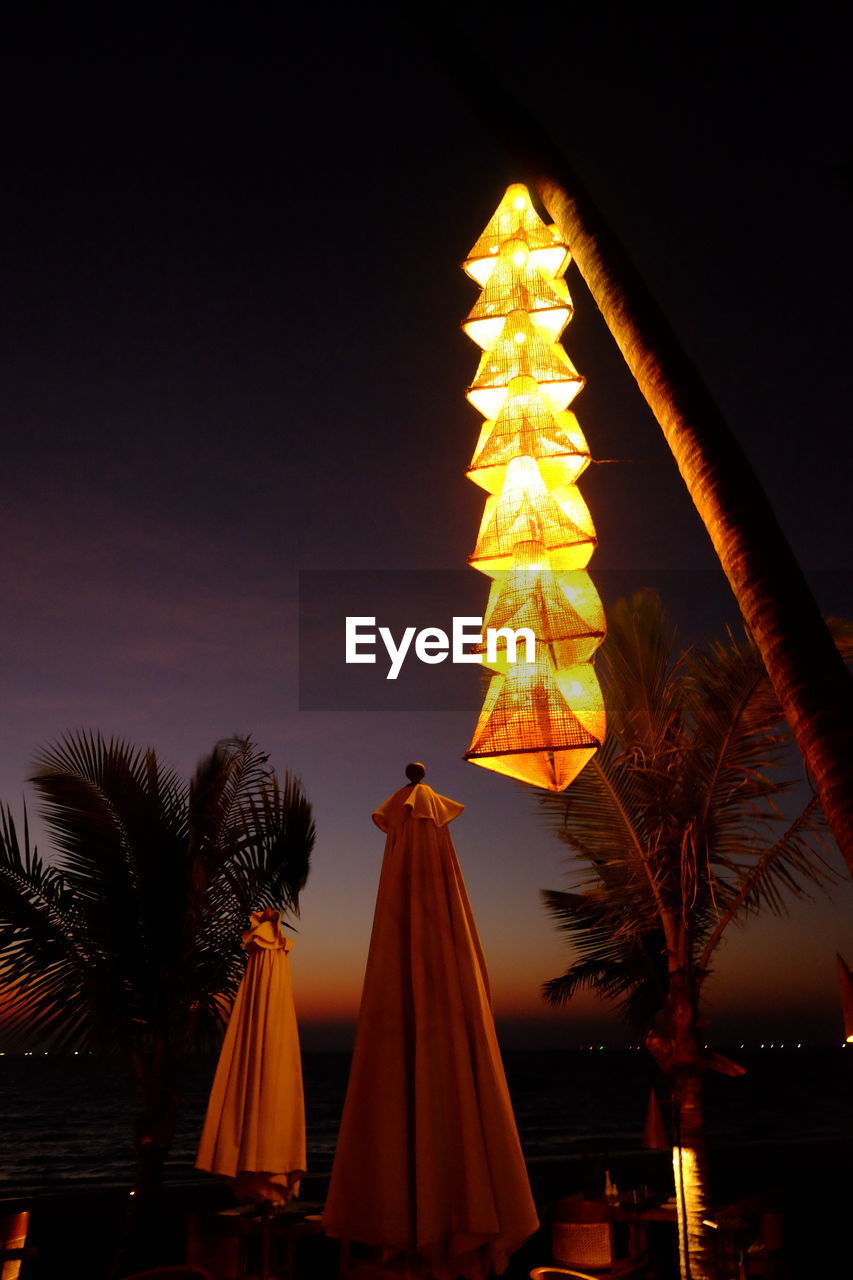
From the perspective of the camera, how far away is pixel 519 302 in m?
4.40

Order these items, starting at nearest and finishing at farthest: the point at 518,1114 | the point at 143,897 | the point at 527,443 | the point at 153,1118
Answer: the point at 527,443 → the point at 153,1118 → the point at 143,897 → the point at 518,1114

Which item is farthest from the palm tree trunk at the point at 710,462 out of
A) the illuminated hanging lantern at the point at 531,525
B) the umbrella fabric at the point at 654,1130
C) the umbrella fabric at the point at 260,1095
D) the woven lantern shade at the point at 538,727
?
the umbrella fabric at the point at 654,1130

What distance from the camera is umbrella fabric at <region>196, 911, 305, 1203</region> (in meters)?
6.21

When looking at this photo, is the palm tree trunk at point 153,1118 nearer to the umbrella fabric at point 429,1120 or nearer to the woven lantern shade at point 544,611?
the umbrella fabric at point 429,1120

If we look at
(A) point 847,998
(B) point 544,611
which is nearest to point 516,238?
(B) point 544,611

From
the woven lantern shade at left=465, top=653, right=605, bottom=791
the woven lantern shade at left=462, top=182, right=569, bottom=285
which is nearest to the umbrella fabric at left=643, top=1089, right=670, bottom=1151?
the woven lantern shade at left=465, top=653, right=605, bottom=791

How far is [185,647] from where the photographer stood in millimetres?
14836

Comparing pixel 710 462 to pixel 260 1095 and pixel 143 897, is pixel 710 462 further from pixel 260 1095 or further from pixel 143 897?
pixel 143 897

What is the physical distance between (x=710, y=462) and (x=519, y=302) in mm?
1366

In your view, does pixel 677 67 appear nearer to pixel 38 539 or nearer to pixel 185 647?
pixel 38 539

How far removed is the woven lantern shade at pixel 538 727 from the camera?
11.8ft

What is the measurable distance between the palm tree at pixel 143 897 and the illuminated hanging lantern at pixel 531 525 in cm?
592

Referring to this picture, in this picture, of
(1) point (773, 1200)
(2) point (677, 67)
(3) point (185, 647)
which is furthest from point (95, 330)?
(1) point (773, 1200)

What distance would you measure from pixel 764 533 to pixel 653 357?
1.07 metres
